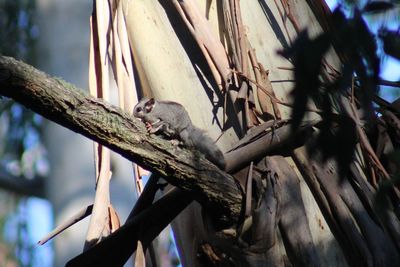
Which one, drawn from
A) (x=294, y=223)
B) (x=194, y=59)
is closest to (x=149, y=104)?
(x=194, y=59)

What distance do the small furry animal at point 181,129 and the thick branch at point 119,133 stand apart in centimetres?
10

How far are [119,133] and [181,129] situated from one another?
52 centimetres

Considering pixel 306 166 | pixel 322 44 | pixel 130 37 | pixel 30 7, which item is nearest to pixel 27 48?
pixel 30 7

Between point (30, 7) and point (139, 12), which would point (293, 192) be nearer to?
point (139, 12)

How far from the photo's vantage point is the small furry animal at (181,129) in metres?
2.61

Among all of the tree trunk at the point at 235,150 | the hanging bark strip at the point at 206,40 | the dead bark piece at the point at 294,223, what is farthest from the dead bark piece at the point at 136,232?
the hanging bark strip at the point at 206,40

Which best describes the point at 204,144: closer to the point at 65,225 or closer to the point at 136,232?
the point at 136,232

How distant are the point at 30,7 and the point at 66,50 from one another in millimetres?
3155

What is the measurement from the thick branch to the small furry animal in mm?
95

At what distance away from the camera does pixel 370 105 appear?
5.84 feet

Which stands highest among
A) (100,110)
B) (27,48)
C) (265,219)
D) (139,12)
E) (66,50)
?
(27,48)

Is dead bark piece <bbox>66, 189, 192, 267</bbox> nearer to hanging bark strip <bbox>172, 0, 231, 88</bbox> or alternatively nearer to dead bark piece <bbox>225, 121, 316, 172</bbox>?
dead bark piece <bbox>225, 121, 316, 172</bbox>

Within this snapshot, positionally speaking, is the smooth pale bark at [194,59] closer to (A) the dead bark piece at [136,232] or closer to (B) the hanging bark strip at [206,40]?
(B) the hanging bark strip at [206,40]

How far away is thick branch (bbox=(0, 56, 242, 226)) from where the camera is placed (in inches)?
83.7
